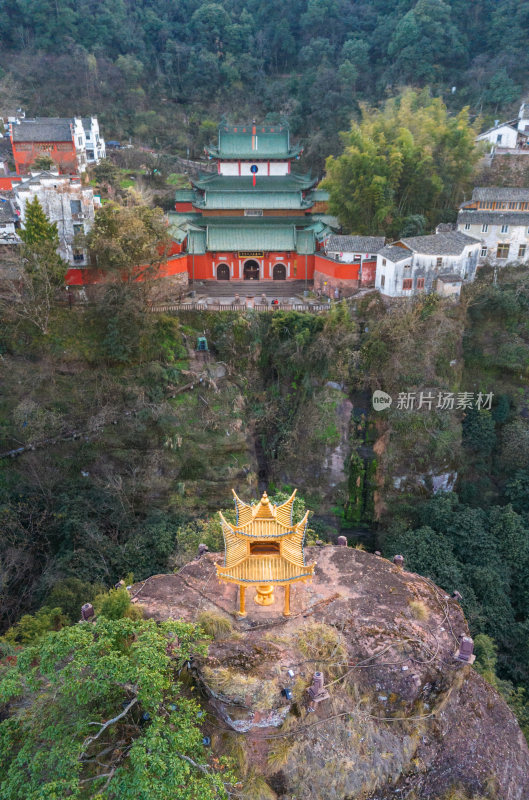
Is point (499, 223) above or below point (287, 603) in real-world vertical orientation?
above

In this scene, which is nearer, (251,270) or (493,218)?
(493,218)

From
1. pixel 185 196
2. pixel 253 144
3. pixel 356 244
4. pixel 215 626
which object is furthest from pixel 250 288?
pixel 215 626

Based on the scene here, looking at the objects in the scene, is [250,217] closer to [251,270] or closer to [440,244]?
[251,270]

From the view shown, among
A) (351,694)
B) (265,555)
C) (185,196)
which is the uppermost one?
(185,196)

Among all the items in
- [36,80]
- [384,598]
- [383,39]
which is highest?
[383,39]

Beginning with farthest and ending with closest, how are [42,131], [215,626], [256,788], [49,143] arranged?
[42,131] → [49,143] → [215,626] → [256,788]

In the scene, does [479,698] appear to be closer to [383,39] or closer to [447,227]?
[447,227]

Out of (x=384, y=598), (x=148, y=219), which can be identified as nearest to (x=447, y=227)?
(x=148, y=219)
